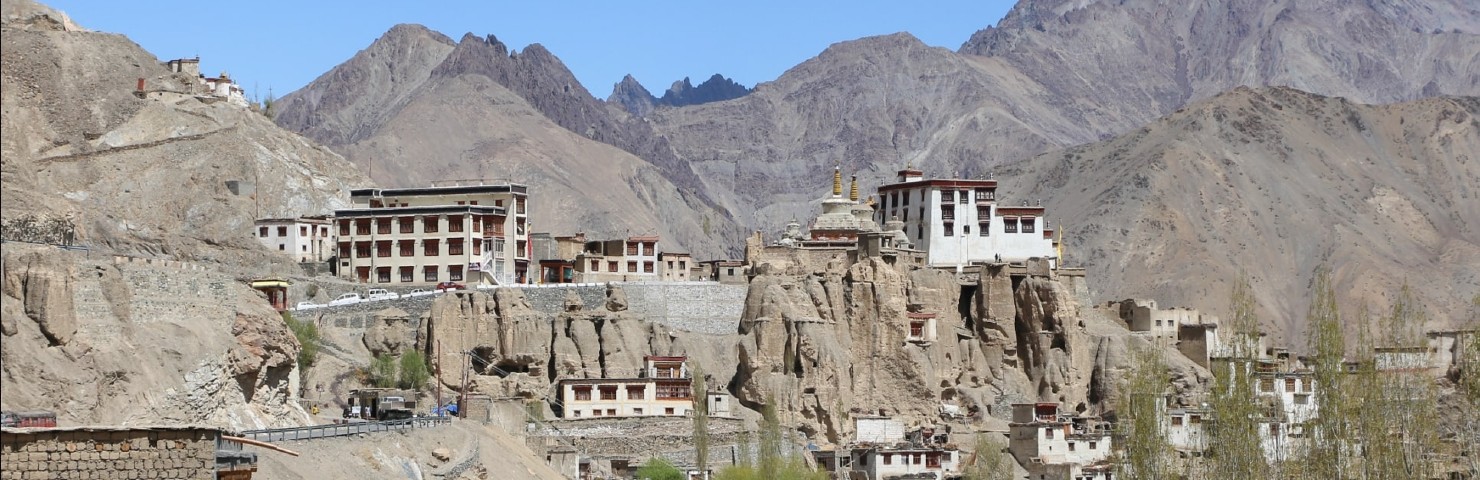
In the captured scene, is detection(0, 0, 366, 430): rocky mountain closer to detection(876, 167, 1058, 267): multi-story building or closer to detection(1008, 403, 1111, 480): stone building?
detection(876, 167, 1058, 267): multi-story building

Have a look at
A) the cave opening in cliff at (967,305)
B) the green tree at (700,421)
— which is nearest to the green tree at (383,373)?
the green tree at (700,421)

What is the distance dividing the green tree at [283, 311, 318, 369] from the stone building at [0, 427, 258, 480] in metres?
45.2

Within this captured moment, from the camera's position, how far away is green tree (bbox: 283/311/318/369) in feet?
249

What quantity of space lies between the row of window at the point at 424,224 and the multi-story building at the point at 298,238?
184 inches

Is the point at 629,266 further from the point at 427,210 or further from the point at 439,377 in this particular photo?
the point at 439,377

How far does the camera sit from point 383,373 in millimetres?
76500

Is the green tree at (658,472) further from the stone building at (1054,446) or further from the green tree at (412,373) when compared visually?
the stone building at (1054,446)

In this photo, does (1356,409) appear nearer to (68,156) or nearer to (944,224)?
(944,224)

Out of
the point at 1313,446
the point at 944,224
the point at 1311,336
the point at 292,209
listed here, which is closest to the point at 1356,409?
the point at 1313,446

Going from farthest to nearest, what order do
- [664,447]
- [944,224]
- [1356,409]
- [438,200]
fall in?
1. [944,224]
2. [438,200]
3. [664,447]
4. [1356,409]

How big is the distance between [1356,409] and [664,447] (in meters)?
27.4

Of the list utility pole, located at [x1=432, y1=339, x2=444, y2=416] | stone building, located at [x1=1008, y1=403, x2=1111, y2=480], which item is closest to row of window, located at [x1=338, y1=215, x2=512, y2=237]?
utility pole, located at [x1=432, y1=339, x2=444, y2=416]

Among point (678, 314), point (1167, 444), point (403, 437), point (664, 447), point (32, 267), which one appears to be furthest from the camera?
point (678, 314)

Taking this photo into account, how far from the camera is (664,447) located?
79062 millimetres
